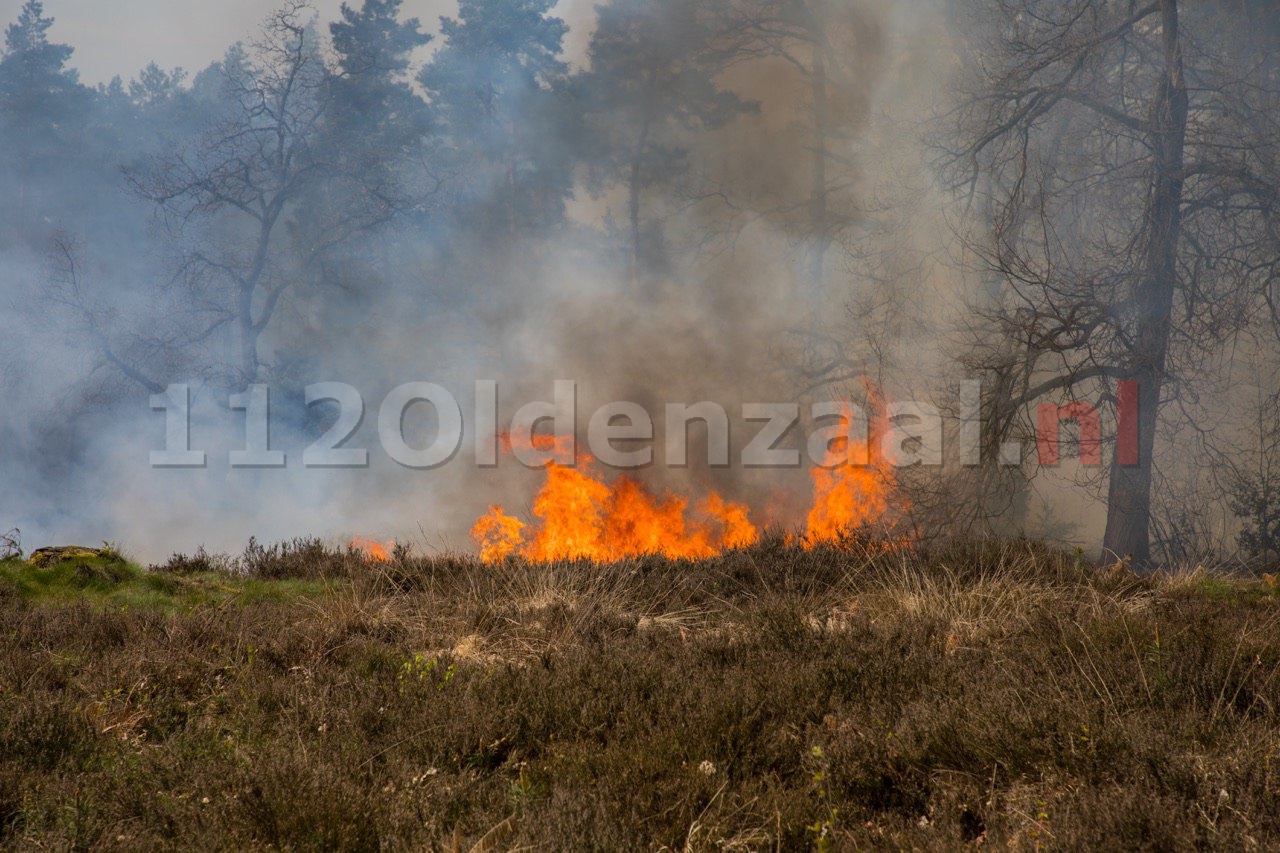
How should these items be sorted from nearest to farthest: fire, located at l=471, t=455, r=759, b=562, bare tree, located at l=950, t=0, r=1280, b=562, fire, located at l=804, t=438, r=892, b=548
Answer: bare tree, located at l=950, t=0, r=1280, b=562, fire, located at l=804, t=438, r=892, b=548, fire, located at l=471, t=455, r=759, b=562

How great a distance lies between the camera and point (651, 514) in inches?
587

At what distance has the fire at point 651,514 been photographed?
13875mm

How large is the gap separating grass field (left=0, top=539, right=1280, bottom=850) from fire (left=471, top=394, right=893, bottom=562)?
6.93 meters

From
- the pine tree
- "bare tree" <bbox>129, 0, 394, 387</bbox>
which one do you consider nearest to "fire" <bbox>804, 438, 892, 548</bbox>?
the pine tree

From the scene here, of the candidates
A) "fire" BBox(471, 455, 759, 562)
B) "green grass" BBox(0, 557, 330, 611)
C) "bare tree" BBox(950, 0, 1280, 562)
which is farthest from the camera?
"fire" BBox(471, 455, 759, 562)

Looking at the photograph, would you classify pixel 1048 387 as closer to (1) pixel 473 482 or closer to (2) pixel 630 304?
(2) pixel 630 304

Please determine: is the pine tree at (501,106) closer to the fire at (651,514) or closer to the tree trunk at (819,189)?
the tree trunk at (819,189)

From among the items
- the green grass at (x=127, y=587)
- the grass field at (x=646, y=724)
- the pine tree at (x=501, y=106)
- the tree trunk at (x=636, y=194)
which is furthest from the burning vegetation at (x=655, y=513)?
the pine tree at (x=501, y=106)

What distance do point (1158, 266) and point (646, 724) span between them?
1030cm

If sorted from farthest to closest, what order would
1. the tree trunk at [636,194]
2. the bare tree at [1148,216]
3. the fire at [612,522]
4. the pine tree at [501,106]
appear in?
the pine tree at [501,106], the tree trunk at [636,194], the fire at [612,522], the bare tree at [1148,216]

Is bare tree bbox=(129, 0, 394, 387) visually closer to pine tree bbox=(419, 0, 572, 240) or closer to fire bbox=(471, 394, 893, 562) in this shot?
pine tree bbox=(419, 0, 572, 240)

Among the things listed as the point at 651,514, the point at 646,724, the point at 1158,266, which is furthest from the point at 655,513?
the point at 646,724

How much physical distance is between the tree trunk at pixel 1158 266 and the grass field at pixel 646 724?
542 centimetres

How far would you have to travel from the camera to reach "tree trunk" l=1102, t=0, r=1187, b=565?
11.3 m
